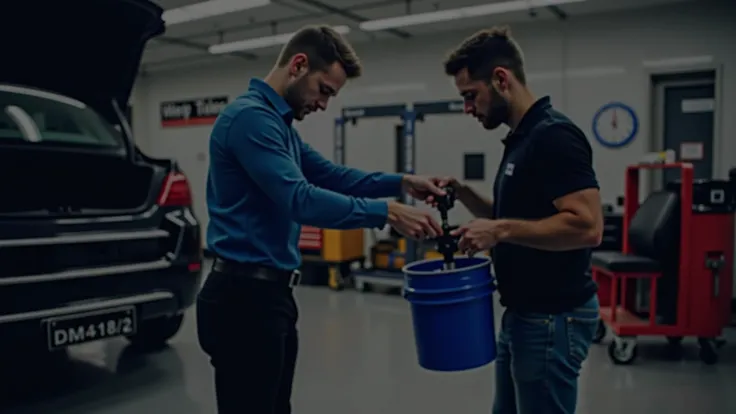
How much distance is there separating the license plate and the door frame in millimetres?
5644

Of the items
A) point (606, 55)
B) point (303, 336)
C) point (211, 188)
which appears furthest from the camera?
point (606, 55)

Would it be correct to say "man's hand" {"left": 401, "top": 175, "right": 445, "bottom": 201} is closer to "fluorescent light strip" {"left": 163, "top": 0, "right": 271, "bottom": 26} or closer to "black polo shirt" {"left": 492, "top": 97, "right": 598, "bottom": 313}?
"black polo shirt" {"left": 492, "top": 97, "right": 598, "bottom": 313}

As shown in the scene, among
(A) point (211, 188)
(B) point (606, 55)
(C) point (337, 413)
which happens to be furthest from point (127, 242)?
(B) point (606, 55)

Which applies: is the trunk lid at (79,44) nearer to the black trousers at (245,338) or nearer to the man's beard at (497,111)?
the black trousers at (245,338)

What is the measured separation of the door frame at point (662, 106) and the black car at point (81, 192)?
17.3ft

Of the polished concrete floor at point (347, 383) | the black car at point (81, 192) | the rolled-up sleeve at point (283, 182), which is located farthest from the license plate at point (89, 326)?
the rolled-up sleeve at point (283, 182)

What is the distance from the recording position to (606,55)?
671 centimetres

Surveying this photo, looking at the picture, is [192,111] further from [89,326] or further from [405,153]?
[89,326]

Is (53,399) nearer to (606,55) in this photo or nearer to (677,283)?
(677,283)

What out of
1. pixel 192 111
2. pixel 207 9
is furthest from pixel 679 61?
pixel 192 111

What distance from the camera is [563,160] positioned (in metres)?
1.49

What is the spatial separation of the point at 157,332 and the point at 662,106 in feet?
18.6

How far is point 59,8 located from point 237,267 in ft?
6.15

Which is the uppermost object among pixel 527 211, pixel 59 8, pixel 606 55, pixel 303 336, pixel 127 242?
pixel 606 55
